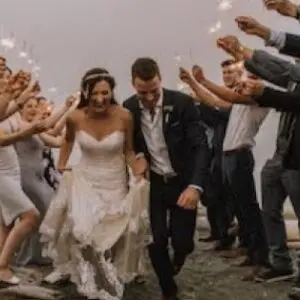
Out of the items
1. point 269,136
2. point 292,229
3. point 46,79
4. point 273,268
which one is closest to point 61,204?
point 273,268

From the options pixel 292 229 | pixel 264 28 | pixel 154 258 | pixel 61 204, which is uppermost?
pixel 264 28

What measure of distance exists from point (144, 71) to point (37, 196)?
5.40 ft

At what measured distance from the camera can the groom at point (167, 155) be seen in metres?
3.87

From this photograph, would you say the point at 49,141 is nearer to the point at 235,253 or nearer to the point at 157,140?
the point at 157,140

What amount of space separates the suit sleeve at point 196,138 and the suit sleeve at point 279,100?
0.70 metres

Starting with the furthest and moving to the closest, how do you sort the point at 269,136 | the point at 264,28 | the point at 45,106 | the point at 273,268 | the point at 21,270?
the point at 269,136 < the point at 45,106 < the point at 21,270 < the point at 273,268 < the point at 264,28

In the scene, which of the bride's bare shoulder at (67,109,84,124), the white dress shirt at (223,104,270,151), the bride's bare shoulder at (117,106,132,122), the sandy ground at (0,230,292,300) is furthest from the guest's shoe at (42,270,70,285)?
the white dress shirt at (223,104,270,151)

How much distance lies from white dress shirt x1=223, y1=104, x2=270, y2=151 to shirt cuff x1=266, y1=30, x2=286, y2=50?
1426 mm

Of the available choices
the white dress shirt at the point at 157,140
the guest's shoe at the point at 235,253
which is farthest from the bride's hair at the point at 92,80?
the guest's shoe at the point at 235,253

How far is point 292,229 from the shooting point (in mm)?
6172

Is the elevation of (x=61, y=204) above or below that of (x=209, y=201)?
above

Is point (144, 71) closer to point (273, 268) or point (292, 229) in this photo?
point (273, 268)

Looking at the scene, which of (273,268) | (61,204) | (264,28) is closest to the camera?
(264,28)

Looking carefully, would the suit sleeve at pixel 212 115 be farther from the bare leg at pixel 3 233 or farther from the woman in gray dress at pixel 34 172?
the bare leg at pixel 3 233
